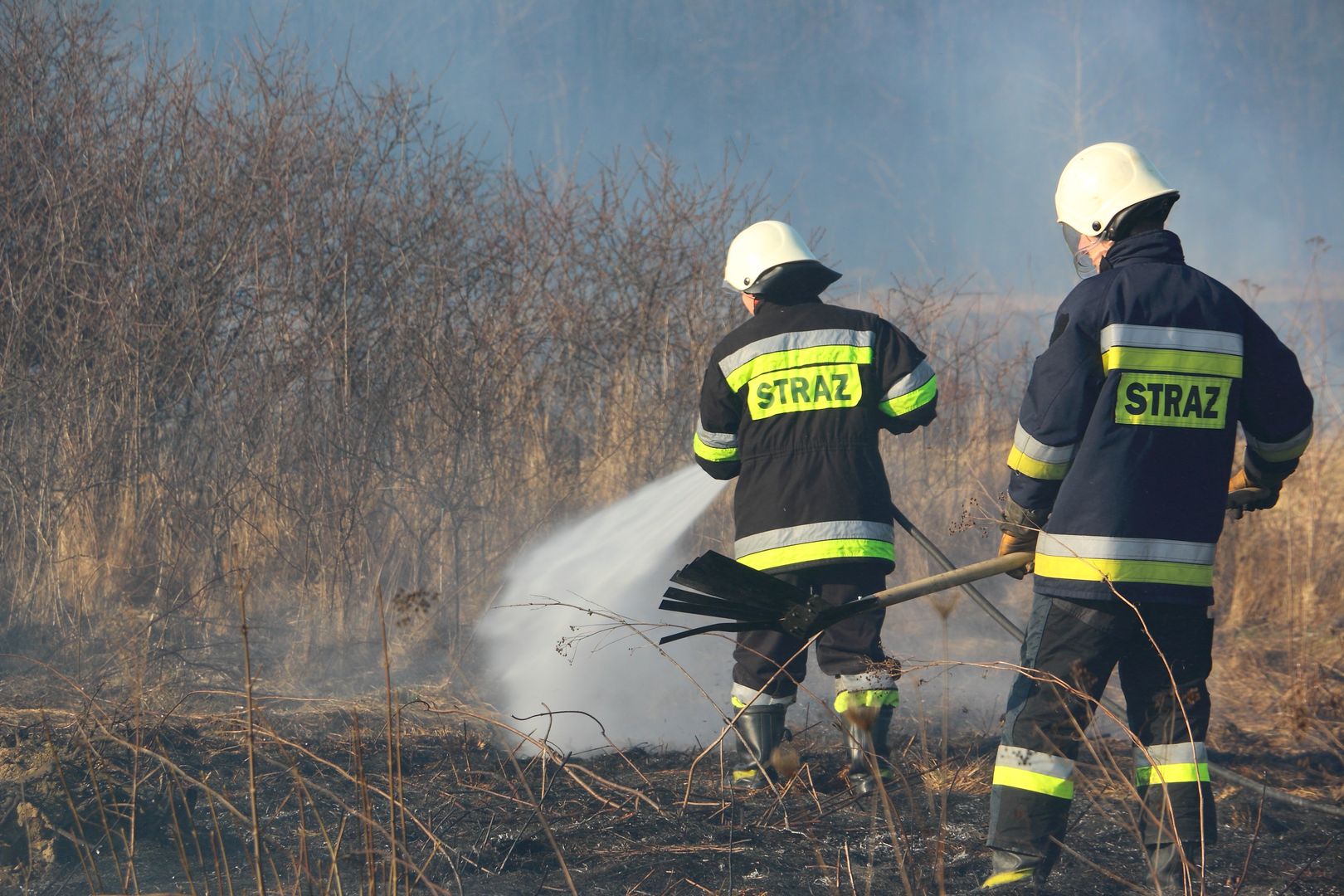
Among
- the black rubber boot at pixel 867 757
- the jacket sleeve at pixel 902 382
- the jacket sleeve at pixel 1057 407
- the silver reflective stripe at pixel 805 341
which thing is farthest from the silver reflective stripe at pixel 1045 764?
the silver reflective stripe at pixel 805 341

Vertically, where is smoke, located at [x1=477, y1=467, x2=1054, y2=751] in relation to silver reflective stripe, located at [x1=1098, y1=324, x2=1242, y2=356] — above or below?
below

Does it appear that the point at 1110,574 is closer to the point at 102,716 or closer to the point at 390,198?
the point at 102,716

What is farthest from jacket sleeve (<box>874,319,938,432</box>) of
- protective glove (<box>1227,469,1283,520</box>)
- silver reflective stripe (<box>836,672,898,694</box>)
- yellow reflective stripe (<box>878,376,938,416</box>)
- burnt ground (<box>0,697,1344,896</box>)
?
burnt ground (<box>0,697,1344,896</box>)

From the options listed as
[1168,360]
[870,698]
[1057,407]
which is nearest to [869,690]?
[870,698]

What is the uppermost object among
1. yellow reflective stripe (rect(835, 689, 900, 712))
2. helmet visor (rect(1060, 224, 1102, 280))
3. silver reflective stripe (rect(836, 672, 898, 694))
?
helmet visor (rect(1060, 224, 1102, 280))

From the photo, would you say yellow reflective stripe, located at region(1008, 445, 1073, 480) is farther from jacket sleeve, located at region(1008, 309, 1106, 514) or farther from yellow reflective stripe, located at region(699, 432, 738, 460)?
yellow reflective stripe, located at region(699, 432, 738, 460)

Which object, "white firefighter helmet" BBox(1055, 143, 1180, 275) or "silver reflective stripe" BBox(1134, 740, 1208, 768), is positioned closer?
"silver reflective stripe" BBox(1134, 740, 1208, 768)

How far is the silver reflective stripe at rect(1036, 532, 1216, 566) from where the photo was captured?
2734 mm

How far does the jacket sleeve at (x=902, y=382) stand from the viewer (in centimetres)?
385

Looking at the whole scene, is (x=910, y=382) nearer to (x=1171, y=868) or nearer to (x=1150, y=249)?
(x=1150, y=249)

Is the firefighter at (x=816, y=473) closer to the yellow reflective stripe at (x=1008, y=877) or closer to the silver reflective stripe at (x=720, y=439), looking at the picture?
the silver reflective stripe at (x=720, y=439)

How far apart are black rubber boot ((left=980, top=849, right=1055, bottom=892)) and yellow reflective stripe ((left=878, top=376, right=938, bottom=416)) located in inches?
61.8

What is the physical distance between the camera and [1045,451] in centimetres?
281

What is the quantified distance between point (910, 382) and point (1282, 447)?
1.21 m
